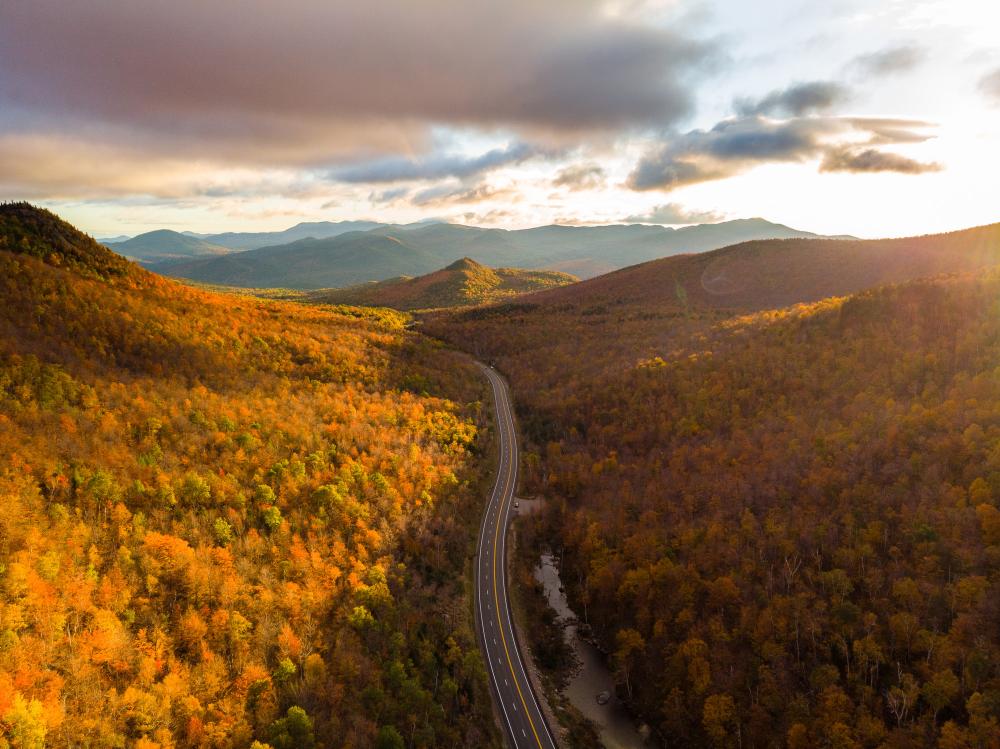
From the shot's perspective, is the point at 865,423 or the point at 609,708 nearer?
the point at 609,708

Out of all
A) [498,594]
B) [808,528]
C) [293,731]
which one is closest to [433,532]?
[498,594]

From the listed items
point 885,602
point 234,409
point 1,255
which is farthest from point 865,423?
point 1,255

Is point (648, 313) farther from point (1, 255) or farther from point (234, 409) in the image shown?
point (1, 255)

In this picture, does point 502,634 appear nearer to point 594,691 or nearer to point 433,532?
point 594,691

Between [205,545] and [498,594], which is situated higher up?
[205,545]

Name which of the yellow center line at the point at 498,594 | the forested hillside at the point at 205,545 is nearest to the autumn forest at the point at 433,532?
the forested hillside at the point at 205,545

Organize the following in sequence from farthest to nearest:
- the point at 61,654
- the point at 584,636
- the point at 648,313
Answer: the point at 648,313 < the point at 584,636 < the point at 61,654
